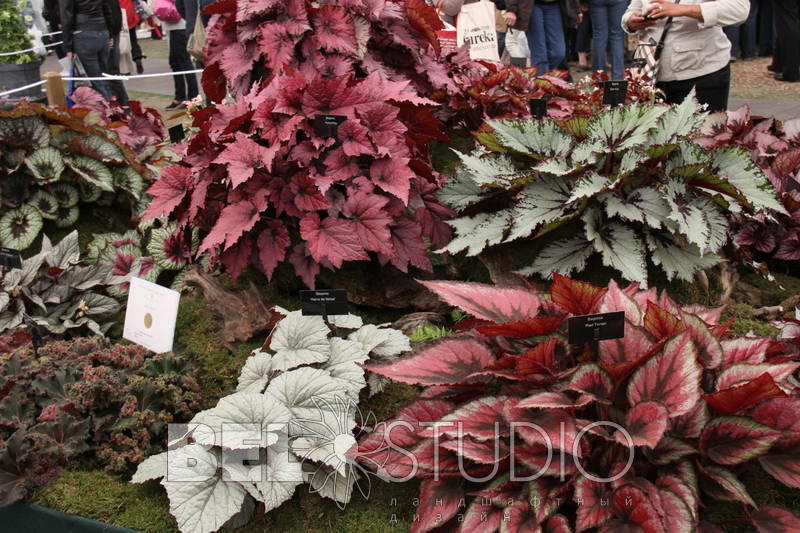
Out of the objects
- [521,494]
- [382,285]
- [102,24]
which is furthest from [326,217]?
[102,24]

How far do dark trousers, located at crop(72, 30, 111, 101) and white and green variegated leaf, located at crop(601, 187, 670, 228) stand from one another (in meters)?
6.38

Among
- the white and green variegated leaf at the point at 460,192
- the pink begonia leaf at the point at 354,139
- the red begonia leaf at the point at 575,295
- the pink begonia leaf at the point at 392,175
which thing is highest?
the pink begonia leaf at the point at 354,139

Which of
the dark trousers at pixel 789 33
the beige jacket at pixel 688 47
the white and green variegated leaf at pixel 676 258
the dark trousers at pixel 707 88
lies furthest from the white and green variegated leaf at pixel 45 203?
the dark trousers at pixel 789 33

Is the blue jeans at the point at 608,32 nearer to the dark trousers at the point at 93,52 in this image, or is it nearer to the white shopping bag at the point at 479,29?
the white shopping bag at the point at 479,29

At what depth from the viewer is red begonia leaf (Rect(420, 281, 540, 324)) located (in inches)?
75.4

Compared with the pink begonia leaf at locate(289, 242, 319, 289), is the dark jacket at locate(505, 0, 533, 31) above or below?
above

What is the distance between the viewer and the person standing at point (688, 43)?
3.85 meters

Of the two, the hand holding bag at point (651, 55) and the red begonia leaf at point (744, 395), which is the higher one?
the hand holding bag at point (651, 55)

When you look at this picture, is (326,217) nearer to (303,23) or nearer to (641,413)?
(303,23)

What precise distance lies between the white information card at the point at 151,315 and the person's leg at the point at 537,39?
5.32 metres

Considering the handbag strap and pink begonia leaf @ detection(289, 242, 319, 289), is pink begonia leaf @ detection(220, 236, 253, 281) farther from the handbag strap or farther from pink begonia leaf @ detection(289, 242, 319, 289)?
the handbag strap

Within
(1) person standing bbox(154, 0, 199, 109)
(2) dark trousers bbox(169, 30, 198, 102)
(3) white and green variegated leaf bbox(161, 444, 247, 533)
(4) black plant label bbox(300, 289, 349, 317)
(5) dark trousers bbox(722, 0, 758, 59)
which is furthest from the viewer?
(5) dark trousers bbox(722, 0, 758, 59)

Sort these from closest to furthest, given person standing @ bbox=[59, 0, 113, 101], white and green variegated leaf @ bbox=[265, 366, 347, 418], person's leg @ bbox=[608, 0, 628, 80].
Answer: white and green variegated leaf @ bbox=[265, 366, 347, 418] → person standing @ bbox=[59, 0, 113, 101] → person's leg @ bbox=[608, 0, 628, 80]

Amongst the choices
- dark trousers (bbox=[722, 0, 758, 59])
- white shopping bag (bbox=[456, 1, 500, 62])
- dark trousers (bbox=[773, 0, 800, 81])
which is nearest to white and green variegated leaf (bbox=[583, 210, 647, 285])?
white shopping bag (bbox=[456, 1, 500, 62])
